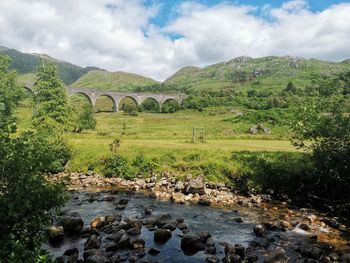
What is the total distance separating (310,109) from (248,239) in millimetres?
12444

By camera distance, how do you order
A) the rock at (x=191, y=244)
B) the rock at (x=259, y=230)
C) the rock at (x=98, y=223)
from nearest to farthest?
the rock at (x=191, y=244)
the rock at (x=259, y=230)
the rock at (x=98, y=223)

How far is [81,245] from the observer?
19.0m

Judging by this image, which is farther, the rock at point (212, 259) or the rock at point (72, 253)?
the rock at point (212, 259)

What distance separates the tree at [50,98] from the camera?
47312 mm

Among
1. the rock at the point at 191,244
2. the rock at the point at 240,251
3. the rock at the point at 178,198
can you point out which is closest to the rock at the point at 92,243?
the rock at the point at 191,244

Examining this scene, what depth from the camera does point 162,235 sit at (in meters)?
20.6

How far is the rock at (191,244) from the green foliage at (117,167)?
18615 mm

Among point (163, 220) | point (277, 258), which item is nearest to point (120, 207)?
point (163, 220)

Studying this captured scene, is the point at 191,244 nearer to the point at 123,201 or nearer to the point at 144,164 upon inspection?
the point at 123,201

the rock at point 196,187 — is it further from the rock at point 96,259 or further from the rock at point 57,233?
the rock at point 96,259

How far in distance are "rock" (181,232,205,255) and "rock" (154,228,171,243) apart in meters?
1.23

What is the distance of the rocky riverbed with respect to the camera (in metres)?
18.2

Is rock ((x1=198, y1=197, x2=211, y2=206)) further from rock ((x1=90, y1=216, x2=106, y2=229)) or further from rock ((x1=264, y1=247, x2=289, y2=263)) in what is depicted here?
rock ((x1=264, y1=247, x2=289, y2=263))

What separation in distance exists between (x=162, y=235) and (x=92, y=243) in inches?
154
